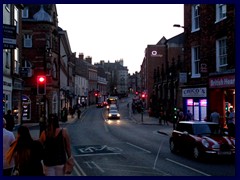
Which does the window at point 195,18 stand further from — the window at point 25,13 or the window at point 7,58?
the window at point 25,13

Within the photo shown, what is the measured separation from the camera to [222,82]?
2469 centimetres

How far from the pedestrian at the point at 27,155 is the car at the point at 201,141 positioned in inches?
331

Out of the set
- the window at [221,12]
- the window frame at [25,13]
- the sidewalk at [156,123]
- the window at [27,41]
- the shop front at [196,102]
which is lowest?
the sidewalk at [156,123]

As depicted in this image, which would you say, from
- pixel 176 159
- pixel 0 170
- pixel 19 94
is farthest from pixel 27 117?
pixel 0 170

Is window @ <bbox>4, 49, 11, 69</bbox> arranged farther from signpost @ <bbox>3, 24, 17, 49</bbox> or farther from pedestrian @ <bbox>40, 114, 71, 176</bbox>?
pedestrian @ <bbox>40, 114, 71, 176</bbox>

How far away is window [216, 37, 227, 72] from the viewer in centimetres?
2500

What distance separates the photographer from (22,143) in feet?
22.3

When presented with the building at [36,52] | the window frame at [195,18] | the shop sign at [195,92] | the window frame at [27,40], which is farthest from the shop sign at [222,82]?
the window frame at [27,40]

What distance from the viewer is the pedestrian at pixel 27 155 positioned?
264 inches

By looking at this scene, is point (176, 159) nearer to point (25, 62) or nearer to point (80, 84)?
point (25, 62)

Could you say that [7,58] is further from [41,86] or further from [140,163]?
[140,163]

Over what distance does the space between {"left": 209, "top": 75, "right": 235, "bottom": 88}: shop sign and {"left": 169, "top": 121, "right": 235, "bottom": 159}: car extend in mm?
8511

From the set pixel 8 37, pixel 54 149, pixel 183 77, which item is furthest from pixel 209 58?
pixel 54 149

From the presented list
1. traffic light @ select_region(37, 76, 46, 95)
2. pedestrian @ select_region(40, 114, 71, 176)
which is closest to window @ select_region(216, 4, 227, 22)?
traffic light @ select_region(37, 76, 46, 95)
